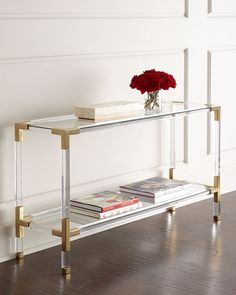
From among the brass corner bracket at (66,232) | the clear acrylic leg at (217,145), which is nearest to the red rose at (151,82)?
the clear acrylic leg at (217,145)

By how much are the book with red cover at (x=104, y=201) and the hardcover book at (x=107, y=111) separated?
0.41 meters

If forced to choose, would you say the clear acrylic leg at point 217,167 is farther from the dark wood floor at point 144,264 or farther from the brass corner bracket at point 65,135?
the brass corner bracket at point 65,135

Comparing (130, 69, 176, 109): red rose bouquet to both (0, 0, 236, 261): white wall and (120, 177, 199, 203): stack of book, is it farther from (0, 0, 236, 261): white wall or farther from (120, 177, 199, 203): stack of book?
(120, 177, 199, 203): stack of book

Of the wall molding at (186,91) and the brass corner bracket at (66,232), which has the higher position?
the wall molding at (186,91)

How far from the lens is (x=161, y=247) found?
3.65 m

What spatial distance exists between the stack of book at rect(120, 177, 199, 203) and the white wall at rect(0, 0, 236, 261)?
156 mm

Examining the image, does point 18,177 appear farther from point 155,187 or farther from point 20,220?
point 155,187

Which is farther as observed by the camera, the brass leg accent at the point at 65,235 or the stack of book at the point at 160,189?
the stack of book at the point at 160,189

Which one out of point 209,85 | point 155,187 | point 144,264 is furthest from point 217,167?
point 144,264

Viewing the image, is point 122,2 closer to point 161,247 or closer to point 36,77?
point 36,77

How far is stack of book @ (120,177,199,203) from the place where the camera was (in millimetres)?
3793

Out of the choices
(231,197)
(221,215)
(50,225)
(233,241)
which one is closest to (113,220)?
(50,225)

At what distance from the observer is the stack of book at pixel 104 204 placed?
346cm

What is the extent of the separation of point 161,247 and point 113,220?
33cm
